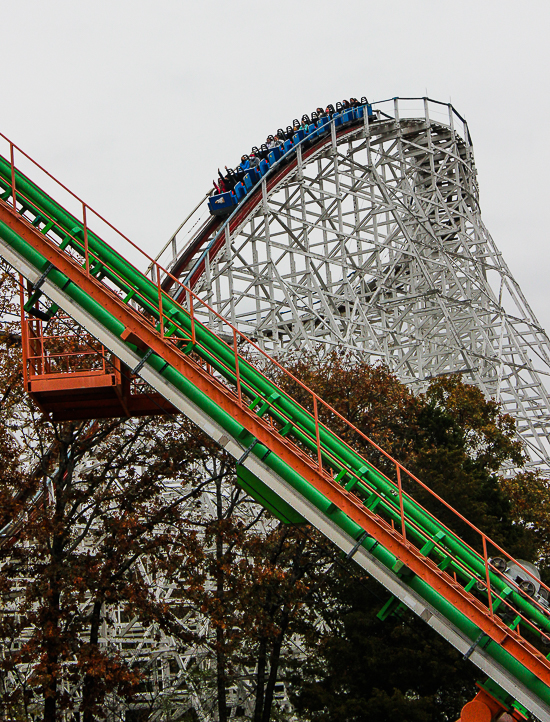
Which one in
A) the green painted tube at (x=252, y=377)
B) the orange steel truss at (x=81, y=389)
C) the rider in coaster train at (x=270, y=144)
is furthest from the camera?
the rider in coaster train at (x=270, y=144)

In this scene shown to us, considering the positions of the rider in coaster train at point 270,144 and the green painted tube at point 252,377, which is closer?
the green painted tube at point 252,377

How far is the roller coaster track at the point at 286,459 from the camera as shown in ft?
28.0

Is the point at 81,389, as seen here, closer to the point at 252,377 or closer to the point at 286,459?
the point at 252,377

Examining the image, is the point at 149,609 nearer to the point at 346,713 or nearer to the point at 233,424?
the point at 346,713

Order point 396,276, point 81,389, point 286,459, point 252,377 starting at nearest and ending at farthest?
point 286,459, point 81,389, point 252,377, point 396,276

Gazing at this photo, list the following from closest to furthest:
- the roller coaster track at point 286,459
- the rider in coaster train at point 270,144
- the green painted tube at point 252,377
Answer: the roller coaster track at point 286,459, the green painted tube at point 252,377, the rider in coaster train at point 270,144

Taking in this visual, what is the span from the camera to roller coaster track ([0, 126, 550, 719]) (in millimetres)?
8523

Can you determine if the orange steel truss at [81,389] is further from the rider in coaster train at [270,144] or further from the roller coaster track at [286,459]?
the rider in coaster train at [270,144]

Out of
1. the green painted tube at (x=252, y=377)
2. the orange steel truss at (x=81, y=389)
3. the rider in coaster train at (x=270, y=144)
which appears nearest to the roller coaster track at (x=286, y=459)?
the green painted tube at (x=252, y=377)

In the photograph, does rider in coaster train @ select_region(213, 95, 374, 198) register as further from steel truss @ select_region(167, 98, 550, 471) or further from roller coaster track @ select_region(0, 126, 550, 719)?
roller coaster track @ select_region(0, 126, 550, 719)

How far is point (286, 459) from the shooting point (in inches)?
359

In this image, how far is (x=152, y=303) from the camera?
36.2 ft

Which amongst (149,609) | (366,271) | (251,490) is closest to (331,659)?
(149,609)

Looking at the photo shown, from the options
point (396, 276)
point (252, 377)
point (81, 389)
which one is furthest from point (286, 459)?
point (396, 276)
